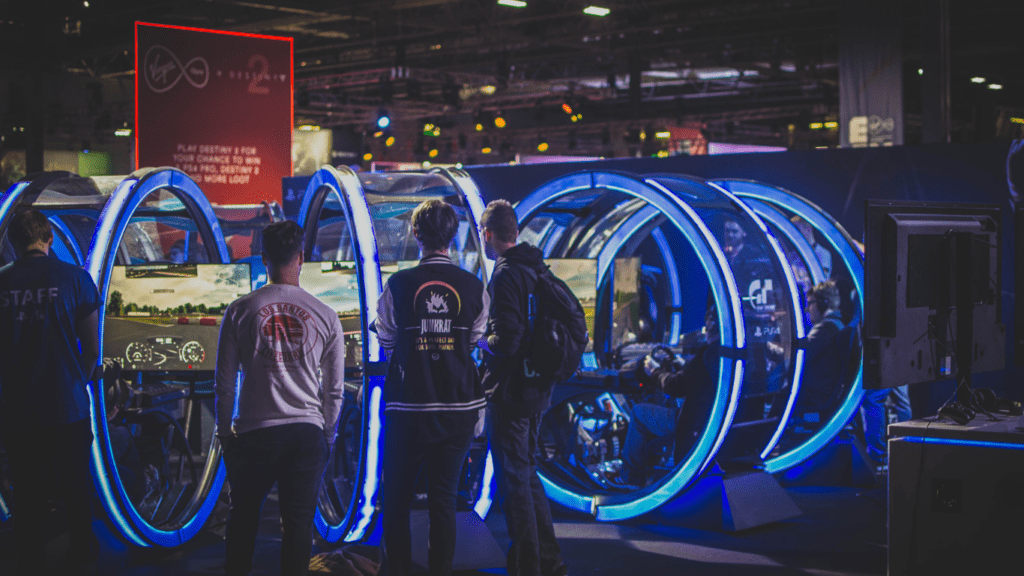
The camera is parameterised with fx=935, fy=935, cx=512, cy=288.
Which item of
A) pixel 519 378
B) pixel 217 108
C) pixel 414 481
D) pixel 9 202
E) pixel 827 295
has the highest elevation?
pixel 217 108

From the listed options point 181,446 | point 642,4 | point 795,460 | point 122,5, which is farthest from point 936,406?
point 122,5

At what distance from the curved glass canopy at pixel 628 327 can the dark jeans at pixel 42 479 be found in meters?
2.90

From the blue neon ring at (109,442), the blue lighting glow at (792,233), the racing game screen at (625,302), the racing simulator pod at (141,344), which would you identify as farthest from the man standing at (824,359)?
the blue neon ring at (109,442)

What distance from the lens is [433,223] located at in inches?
157

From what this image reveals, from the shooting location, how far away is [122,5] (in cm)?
1800

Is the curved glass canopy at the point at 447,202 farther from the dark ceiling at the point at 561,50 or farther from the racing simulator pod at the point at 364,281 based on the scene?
the dark ceiling at the point at 561,50

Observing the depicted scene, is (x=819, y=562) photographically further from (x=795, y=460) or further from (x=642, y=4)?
(x=642, y=4)

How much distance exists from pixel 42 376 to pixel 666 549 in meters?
3.39

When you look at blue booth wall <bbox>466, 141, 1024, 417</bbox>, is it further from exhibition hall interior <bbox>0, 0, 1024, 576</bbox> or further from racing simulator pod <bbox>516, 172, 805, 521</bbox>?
racing simulator pod <bbox>516, 172, 805, 521</bbox>

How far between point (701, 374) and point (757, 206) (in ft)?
9.18

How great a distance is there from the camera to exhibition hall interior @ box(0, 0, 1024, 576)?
355 cm

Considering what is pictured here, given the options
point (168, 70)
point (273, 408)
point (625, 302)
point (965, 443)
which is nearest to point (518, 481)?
Answer: point (273, 408)

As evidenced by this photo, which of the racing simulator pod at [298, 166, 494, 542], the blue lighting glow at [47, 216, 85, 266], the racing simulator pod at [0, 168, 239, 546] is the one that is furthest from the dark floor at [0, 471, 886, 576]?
the blue lighting glow at [47, 216, 85, 266]

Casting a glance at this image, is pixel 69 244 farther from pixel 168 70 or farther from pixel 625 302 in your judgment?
pixel 625 302
